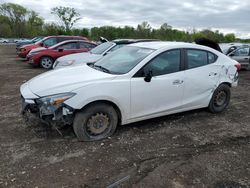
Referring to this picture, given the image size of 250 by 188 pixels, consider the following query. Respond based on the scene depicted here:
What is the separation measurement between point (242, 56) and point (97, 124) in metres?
10.7

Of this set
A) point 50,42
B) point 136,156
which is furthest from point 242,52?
point 136,156

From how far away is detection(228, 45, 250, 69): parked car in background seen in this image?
1243 cm

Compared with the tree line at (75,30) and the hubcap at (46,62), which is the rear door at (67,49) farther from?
the tree line at (75,30)

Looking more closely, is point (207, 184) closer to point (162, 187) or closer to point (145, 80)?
point (162, 187)

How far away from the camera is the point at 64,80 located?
4156 millimetres

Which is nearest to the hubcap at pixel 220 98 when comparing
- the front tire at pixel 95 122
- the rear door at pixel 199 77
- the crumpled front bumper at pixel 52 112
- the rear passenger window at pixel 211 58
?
the rear door at pixel 199 77

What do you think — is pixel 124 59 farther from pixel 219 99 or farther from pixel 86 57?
pixel 86 57

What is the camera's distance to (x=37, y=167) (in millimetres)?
3418

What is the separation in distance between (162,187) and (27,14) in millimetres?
85888

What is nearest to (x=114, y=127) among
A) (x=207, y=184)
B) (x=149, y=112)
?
(x=149, y=112)

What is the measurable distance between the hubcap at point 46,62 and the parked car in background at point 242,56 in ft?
29.4

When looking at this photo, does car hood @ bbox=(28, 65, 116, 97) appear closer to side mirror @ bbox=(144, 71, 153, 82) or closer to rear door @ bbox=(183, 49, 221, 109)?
side mirror @ bbox=(144, 71, 153, 82)

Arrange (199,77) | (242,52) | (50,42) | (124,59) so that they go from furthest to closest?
(50,42), (242,52), (199,77), (124,59)

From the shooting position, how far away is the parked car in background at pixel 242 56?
12.4 m
